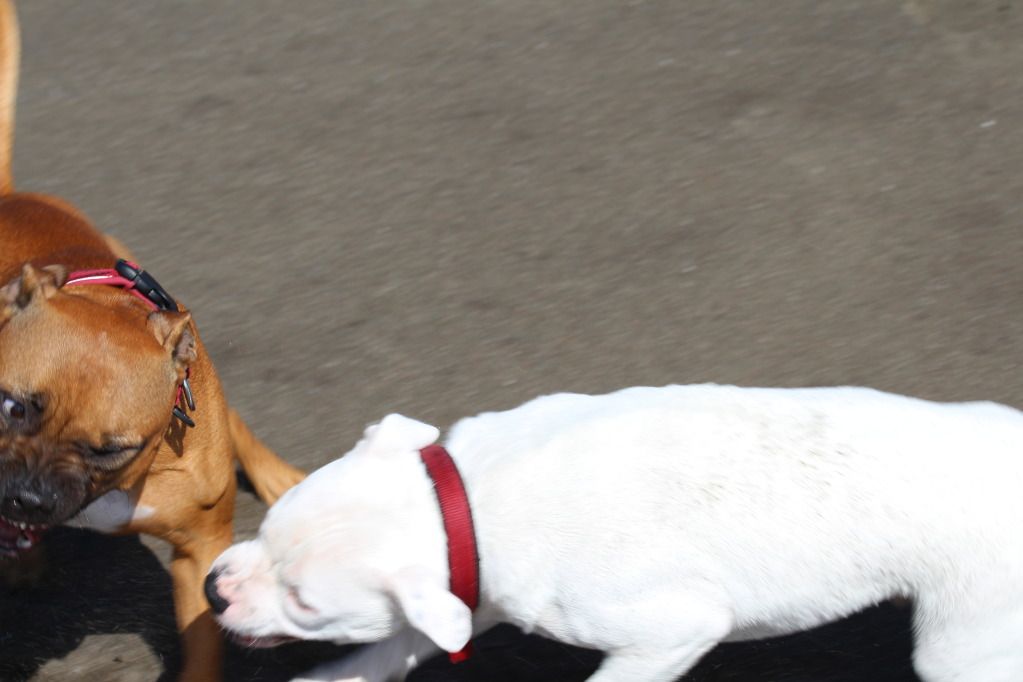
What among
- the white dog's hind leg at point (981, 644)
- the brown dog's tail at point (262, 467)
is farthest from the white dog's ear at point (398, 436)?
the white dog's hind leg at point (981, 644)

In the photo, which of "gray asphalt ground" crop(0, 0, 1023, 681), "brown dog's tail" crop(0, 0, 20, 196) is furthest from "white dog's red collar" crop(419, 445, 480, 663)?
"brown dog's tail" crop(0, 0, 20, 196)

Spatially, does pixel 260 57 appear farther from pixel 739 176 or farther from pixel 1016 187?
pixel 1016 187

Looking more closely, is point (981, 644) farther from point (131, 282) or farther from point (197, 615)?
point (131, 282)

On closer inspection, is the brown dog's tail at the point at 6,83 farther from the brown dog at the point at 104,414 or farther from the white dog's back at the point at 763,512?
the white dog's back at the point at 763,512

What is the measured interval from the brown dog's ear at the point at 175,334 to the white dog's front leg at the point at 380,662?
35.8 inches

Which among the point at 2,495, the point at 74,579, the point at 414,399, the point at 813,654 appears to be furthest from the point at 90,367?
the point at 813,654

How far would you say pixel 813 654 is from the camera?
13.3 feet

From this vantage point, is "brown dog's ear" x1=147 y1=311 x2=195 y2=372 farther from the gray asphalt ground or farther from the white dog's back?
the gray asphalt ground

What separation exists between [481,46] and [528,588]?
4.05m

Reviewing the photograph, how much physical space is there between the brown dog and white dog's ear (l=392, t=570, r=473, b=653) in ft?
2.91

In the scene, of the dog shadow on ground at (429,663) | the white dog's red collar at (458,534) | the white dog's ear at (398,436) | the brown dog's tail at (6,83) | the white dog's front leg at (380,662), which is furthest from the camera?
the brown dog's tail at (6,83)

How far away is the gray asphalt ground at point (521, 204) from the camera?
4.87 m

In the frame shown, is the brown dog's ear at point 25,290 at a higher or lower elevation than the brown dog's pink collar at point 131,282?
higher

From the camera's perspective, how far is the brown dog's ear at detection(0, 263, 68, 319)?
3561 mm
